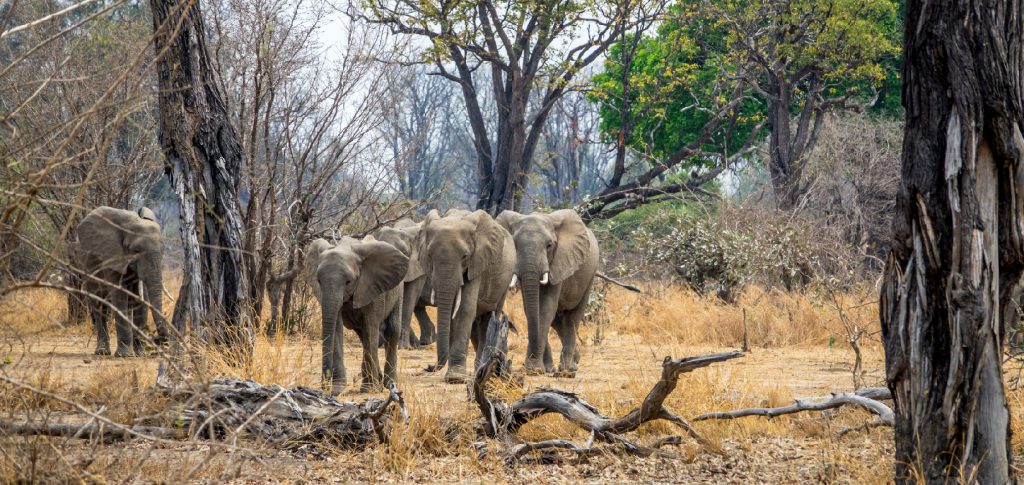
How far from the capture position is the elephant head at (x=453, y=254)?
32.1 ft

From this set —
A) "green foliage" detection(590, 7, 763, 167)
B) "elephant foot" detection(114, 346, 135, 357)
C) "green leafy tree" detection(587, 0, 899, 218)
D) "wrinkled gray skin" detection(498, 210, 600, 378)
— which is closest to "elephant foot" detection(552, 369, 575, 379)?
"wrinkled gray skin" detection(498, 210, 600, 378)

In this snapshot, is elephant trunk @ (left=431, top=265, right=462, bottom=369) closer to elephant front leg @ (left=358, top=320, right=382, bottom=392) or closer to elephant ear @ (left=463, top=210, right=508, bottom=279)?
elephant ear @ (left=463, top=210, right=508, bottom=279)

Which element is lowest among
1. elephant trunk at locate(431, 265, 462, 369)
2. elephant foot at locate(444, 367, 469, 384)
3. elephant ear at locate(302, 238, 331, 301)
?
elephant foot at locate(444, 367, 469, 384)

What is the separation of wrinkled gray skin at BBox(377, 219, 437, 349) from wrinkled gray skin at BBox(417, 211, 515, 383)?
2.64 feet

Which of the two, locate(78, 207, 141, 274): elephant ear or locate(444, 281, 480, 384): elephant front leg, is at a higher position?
locate(78, 207, 141, 274): elephant ear

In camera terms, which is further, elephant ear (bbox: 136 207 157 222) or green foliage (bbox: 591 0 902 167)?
green foliage (bbox: 591 0 902 167)

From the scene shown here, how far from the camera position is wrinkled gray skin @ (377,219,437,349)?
1185 cm

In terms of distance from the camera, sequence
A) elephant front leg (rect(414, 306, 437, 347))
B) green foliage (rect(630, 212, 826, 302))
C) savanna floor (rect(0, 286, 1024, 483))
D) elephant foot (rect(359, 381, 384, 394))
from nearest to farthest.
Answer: savanna floor (rect(0, 286, 1024, 483)) < elephant foot (rect(359, 381, 384, 394)) < elephant front leg (rect(414, 306, 437, 347)) < green foliage (rect(630, 212, 826, 302))

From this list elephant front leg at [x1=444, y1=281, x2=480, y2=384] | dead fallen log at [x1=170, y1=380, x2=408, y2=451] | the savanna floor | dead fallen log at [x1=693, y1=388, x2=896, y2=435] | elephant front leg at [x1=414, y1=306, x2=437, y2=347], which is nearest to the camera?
the savanna floor

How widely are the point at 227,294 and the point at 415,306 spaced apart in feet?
15.5

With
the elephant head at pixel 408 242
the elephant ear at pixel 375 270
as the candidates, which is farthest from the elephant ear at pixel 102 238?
the elephant ear at pixel 375 270

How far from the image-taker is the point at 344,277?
8.12 m

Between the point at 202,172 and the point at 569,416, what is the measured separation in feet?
15.1

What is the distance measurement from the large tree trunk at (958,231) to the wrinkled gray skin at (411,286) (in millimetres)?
6637
